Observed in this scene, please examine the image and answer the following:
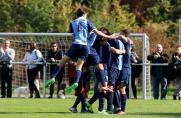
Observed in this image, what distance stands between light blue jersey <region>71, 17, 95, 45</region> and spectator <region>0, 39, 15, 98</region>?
9.71m

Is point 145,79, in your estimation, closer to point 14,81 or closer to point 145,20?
point 14,81

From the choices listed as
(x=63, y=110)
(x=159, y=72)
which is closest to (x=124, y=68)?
(x=63, y=110)

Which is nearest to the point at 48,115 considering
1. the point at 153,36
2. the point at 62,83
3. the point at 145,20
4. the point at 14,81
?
the point at 62,83

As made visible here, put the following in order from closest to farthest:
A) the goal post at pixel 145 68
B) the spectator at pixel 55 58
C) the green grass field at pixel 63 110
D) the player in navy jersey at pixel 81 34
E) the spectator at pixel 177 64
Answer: the green grass field at pixel 63 110
the player in navy jersey at pixel 81 34
the spectator at pixel 177 64
the spectator at pixel 55 58
the goal post at pixel 145 68

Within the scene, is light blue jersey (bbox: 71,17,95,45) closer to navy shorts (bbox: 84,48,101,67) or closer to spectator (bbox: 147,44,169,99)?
navy shorts (bbox: 84,48,101,67)

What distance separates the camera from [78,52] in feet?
58.3

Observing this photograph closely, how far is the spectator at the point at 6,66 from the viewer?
27234 mm

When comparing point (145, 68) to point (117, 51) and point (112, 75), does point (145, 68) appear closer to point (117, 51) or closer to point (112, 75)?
point (112, 75)

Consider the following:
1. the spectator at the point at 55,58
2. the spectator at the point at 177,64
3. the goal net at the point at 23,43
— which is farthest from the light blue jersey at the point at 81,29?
the goal net at the point at 23,43

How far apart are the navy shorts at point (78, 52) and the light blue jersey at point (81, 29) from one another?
9 centimetres

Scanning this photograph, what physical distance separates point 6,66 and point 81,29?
10206 millimetres

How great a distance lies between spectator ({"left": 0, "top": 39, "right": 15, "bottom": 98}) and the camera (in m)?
27.2

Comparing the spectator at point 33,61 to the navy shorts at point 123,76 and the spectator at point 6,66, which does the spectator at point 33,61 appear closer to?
the spectator at point 6,66

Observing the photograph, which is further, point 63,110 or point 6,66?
point 6,66
